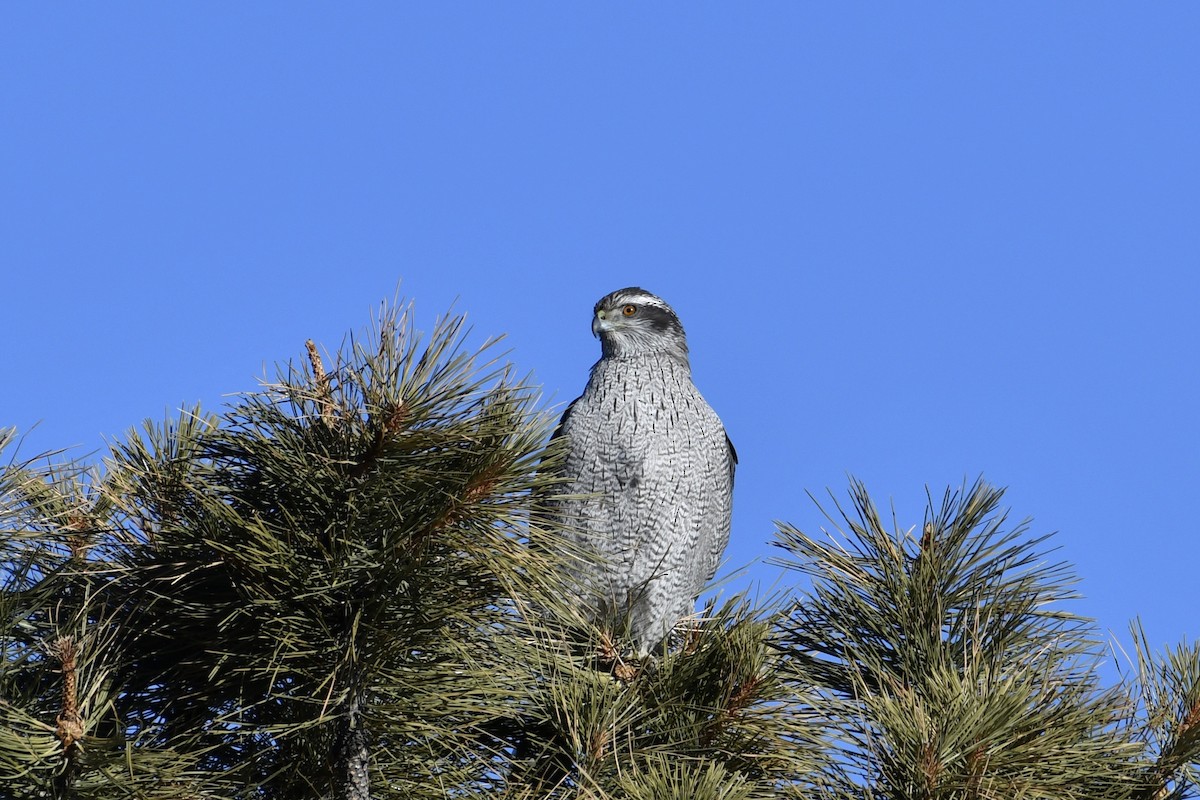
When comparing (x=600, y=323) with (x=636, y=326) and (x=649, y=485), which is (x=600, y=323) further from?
(x=649, y=485)

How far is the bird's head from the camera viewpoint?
6.99 m

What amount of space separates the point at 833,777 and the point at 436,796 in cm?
109

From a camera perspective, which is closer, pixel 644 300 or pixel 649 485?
pixel 649 485

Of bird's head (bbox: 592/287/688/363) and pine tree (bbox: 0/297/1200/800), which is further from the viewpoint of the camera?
bird's head (bbox: 592/287/688/363)

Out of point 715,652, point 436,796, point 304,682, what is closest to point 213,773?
point 304,682

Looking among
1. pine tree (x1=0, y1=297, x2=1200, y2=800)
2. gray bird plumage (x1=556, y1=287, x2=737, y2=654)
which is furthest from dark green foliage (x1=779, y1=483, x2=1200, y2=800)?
gray bird plumage (x1=556, y1=287, x2=737, y2=654)

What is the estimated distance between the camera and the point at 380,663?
339cm

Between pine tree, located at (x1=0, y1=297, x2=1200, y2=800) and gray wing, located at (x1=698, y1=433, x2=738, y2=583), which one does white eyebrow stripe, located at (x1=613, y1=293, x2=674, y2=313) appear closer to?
gray wing, located at (x1=698, y1=433, x2=738, y2=583)

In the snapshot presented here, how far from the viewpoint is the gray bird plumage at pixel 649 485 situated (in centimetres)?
621

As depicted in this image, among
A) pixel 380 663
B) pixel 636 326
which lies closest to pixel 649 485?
pixel 636 326

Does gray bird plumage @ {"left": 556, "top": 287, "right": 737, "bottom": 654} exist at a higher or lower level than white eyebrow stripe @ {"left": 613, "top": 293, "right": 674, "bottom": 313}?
lower

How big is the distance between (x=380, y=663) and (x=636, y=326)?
3884mm

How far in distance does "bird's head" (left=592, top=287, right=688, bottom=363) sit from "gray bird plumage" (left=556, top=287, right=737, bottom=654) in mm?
132

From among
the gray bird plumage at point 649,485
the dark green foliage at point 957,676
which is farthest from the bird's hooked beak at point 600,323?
the dark green foliage at point 957,676
